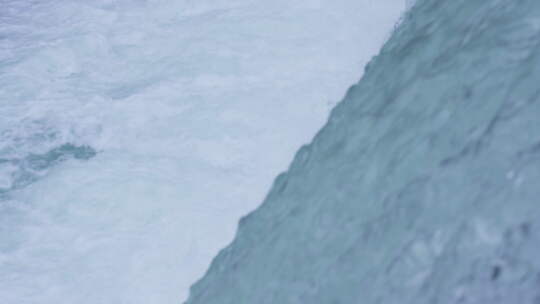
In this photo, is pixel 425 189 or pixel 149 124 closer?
pixel 425 189

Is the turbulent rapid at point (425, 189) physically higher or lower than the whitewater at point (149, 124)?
lower

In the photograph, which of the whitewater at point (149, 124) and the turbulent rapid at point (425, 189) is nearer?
the turbulent rapid at point (425, 189)

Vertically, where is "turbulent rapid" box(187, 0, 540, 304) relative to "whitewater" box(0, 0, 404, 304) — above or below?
below

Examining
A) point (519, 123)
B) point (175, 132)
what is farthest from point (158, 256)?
point (519, 123)

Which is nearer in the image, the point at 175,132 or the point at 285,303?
the point at 285,303

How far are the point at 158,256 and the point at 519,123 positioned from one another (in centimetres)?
242

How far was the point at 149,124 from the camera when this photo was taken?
406 centimetres

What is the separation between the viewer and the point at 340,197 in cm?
200

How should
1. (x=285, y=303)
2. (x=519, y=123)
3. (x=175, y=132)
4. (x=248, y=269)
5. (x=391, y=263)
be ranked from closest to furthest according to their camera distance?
1. (x=519, y=123)
2. (x=391, y=263)
3. (x=285, y=303)
4. (x=248, y=269)
5. (x=175, y=132)

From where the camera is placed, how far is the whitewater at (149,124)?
313cm

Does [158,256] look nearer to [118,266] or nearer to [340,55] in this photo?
[118,266]

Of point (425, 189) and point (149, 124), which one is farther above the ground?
point (149, 124)

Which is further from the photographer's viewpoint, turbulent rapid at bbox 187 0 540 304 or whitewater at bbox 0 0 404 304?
whitewater at bbox 0 0 404 304

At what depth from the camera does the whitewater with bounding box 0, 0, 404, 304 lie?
10.3ft
